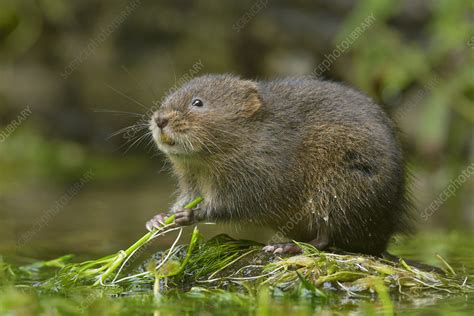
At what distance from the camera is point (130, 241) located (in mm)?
10211

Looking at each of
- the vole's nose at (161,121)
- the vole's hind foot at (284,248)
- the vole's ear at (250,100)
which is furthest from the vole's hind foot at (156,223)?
the vole's ear at (250,100)

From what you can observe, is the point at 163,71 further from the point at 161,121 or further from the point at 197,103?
the point at 161,121

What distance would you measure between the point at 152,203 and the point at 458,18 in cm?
591

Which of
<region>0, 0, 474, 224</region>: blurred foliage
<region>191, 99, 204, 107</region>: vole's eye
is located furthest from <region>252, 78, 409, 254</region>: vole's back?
<region>0, 0, 474, 224</region>: blurred foliage

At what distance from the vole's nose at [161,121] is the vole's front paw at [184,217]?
76 centimetres

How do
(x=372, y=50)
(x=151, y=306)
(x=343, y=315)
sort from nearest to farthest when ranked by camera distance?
(x=343, y=315) < (x=151, y=306) < (x=372, y=50)

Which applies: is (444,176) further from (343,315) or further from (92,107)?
(343,315)

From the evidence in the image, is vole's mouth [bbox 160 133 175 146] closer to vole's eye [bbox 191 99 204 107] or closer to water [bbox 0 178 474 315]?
vole's eye [bbox 191 99 204 107]

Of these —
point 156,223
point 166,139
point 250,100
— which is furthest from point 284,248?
point 250,100

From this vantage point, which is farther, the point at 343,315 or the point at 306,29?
the point at 306,29

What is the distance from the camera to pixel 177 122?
734 centimetres

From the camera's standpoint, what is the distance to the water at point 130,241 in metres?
5.58

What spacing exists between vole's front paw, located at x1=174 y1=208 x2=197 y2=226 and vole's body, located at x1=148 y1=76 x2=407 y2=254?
0.29ft

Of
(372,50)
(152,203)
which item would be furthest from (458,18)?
(152,203)
